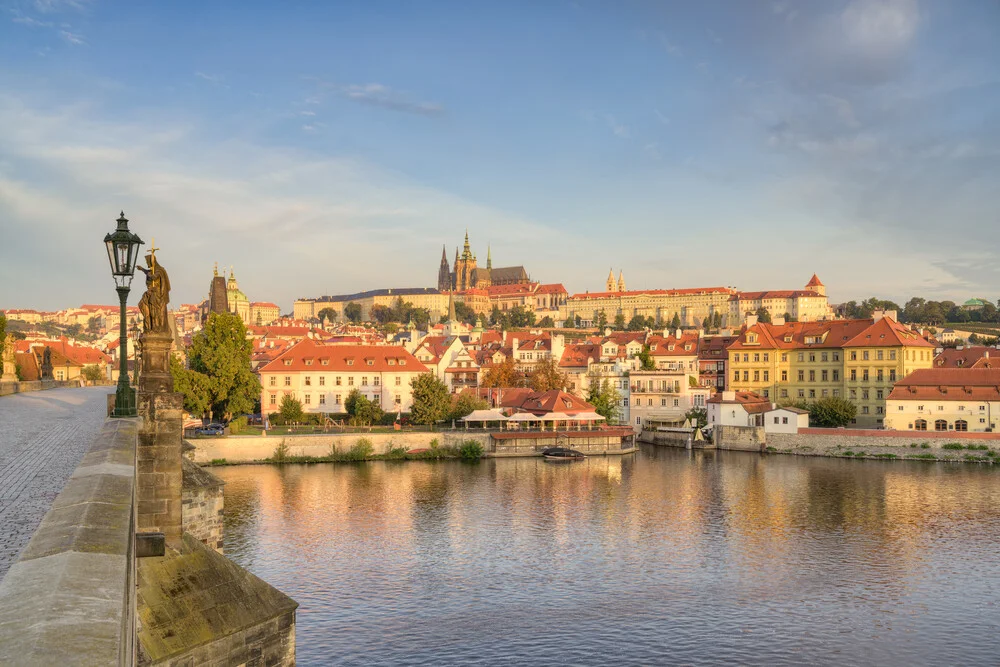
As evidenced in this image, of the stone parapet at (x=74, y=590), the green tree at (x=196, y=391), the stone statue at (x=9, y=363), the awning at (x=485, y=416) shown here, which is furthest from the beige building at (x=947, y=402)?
the stone parapet at (x=74, y=590)

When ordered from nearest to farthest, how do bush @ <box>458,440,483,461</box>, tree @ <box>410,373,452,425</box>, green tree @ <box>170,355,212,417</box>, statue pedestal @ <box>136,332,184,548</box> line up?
statue pedestal @ <box>136,332,184,548</box> < bush @ <box>458,440,483,461</box> < green tree @ <box>170,355,212,417</box> < tree @ <box>410,373,452,425</box>

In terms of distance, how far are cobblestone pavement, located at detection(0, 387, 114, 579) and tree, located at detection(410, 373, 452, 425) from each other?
36827 millimetres

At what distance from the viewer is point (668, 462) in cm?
6356

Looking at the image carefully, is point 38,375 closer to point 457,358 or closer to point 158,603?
point 457,358

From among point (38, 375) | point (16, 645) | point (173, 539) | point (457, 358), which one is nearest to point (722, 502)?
point (173, 539)

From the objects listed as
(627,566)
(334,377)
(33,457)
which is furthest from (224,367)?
(33,457)

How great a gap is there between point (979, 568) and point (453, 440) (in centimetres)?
3984

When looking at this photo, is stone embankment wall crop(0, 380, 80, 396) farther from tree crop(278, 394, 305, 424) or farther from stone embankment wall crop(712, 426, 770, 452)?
stone embankment wall crop(712, 426, 770, 452)

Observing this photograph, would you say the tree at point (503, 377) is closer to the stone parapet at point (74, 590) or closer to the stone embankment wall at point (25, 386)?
the stone embankment wall at point (25, 386)

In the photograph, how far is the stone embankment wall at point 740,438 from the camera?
70438 mm

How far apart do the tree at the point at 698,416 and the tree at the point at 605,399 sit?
6.66 m

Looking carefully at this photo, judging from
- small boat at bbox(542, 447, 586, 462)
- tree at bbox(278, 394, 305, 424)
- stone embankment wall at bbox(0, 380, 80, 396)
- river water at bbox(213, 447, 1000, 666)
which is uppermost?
stone embankment wall at bbox(0, 380, 80, 396)

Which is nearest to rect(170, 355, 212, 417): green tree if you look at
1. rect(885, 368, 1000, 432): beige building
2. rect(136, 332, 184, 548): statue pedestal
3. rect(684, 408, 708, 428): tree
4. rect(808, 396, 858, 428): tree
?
rect(684, 408, 708, 428): tree

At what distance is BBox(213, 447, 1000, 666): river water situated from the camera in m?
23.9
